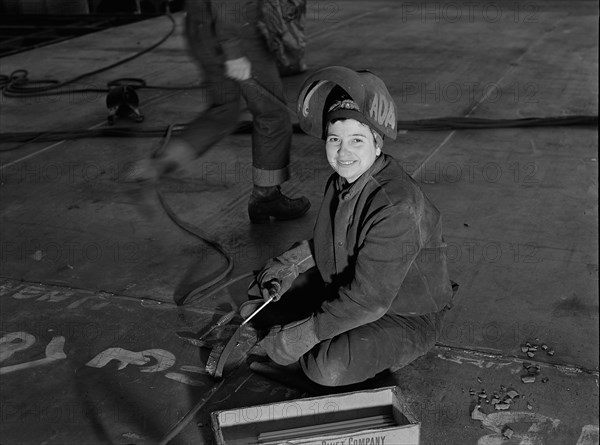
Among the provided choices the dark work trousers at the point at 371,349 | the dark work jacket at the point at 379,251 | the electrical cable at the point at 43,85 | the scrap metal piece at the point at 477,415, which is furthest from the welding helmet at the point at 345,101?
the electrical cable at the point at 43,85

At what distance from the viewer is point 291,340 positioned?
2.67m

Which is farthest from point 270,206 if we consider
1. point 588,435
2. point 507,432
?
point 588,435

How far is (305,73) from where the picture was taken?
26.7ft

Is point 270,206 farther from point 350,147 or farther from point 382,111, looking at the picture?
point 382,111

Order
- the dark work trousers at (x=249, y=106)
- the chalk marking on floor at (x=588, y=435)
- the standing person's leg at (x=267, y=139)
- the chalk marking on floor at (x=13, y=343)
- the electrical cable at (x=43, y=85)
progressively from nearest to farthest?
the chalk marking on floor at (x=588, y=435), the chalk marking on floor at (x=13, y=343), the dark work trousers at (x=249, y=106), the standing person's leg at (x=267, y=139), the electrical cable at (x=43, y=85)

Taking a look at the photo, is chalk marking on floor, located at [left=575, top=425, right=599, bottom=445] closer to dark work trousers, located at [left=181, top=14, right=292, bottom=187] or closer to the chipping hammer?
the chipping hammer

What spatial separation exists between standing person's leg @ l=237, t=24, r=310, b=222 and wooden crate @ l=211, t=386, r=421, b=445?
1977mm

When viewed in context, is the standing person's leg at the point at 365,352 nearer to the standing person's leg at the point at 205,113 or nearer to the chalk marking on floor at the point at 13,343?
the standing person's leg at the point at 205,113

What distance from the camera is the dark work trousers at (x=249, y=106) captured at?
11.6 ft

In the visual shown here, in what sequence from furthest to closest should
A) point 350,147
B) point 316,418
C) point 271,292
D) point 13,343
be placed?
point 13,343, point 271,292, point 350,147, point 316,418

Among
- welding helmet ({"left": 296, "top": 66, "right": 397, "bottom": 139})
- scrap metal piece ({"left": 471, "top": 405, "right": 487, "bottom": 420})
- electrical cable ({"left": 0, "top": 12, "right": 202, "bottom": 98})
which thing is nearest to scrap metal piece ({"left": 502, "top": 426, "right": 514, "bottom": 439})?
scrap metal piece ({"left": 471, "top": 405, "right": 487, "bottom": 420})

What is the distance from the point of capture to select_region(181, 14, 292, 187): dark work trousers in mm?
3529

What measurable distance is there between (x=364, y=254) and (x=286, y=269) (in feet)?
1.70

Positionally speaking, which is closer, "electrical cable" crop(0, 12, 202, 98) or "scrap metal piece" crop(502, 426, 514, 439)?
"scrap metal piece" crop(502, 426, 514, 439)
